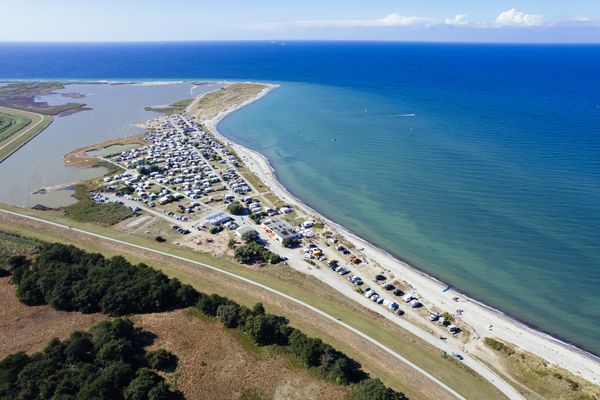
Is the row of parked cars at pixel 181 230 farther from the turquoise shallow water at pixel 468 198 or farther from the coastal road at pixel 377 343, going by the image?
the turquoise shallow water at pixel 468 198

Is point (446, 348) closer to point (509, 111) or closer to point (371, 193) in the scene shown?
point (371, 193)

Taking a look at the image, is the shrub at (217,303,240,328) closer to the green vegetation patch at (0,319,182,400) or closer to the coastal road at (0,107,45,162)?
the green vegetation patch at (0,319,182,400)

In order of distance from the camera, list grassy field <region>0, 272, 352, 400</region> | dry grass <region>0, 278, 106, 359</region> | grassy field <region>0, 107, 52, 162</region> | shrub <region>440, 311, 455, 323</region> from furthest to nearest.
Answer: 1. grassy field <region>0, 107, 52, 162</region>
2. shrub <region>440, 311, 455, 323</region>
3. dry grass <region>0, 278, 106, 359</region>
4. grassy field <region>0, 272, 352, 400</region>

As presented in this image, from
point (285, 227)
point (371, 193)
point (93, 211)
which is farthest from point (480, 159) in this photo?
point (93, 211)

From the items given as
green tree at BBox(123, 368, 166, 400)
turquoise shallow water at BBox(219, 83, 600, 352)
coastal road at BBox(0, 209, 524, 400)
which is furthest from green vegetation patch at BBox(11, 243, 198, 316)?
turquoise shallow water at BBox(219, 83, 600, 352)

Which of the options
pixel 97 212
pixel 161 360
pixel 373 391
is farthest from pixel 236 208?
pixel 373 391

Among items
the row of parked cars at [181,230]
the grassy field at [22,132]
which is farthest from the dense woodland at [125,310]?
the grassy field at [22,132]

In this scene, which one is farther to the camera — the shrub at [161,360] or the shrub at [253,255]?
the shrub at [253,255]
